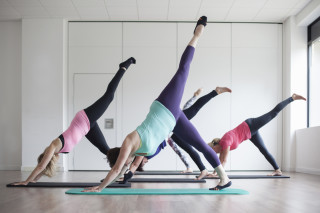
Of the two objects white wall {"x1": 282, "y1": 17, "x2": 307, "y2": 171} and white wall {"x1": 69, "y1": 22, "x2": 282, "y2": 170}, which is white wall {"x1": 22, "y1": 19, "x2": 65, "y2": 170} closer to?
white wall {"x1": 69, "y1": 22, "x2": 282, "y2": 170}

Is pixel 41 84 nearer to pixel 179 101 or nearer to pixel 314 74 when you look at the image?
pixel 179 101

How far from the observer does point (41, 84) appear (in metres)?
8.38

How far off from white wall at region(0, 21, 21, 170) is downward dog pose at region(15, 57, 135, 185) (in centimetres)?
407

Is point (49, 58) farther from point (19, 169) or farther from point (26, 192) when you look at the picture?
point (26, 192)

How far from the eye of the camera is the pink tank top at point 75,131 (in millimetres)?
4609

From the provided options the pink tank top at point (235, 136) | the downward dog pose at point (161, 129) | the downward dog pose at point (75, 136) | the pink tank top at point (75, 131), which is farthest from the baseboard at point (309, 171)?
the pink tank top at point (75, 131)

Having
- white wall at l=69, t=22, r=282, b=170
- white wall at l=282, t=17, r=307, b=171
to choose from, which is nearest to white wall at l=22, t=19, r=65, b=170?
white wall at l=69, t=22, r=282, b=170

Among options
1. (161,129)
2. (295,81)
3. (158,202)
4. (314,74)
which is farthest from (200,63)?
(158,202)

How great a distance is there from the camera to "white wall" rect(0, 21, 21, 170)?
8.62 m

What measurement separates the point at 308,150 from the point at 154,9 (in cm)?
398

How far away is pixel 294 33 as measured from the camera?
8258 mm

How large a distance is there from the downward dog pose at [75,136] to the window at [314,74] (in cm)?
432

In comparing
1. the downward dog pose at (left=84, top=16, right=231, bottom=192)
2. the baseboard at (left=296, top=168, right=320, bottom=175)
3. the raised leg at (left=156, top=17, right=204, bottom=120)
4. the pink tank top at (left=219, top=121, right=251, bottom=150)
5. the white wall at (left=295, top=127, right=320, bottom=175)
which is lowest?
the baseboard at (left=296, top=168, right=320, bottom=175)

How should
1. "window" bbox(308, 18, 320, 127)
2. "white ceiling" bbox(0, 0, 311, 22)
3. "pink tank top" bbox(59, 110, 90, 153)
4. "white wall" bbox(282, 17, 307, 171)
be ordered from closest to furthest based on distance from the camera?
"pink tank top" bbox(59, 110, 90, 153), "white ceiling" bbox(0, 0, 311, 22), "window" bbox(308, 18, 320, 127), "white wall" bbox(282, 17, 307, 171)
